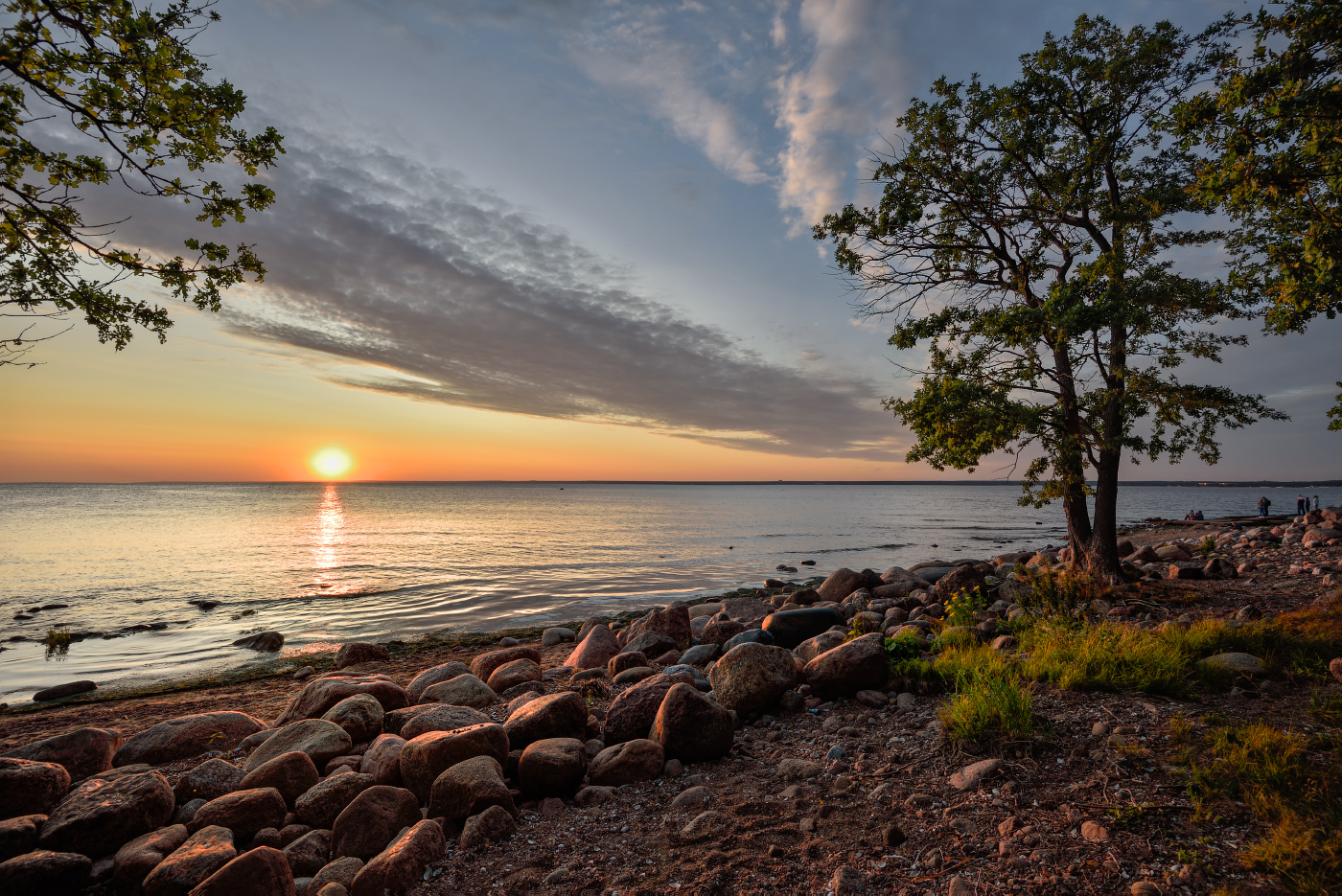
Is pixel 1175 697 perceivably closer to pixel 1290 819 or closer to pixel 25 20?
pixel 1290 819

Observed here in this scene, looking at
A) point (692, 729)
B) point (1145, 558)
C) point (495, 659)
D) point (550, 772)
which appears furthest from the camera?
point (1145, 558)

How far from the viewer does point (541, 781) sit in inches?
209

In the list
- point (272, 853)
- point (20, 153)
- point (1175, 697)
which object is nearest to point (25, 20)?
point (20, 153)

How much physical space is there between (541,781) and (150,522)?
70.8 m

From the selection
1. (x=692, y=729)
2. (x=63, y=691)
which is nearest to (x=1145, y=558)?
(x=692, y=729)

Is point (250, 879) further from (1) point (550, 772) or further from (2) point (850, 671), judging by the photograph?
(2) point (850, 671)

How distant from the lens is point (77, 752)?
6754mm

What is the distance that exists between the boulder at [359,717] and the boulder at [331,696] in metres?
0.60

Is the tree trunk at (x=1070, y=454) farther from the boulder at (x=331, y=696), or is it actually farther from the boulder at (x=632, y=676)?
the boulder at (x=331, y=696)

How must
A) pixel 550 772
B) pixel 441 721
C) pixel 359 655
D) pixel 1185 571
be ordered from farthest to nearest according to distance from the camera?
pixel 1185 571
pixel 359 655
pixel 441 721
pixel 550 772

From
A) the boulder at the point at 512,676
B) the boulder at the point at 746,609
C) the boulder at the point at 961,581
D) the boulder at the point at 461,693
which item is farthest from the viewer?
the boulder at the point at 746,609

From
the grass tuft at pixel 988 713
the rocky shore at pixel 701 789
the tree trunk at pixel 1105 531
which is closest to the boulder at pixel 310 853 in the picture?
the rocky shore at pixel 701 789

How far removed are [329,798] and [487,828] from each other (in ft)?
6.31

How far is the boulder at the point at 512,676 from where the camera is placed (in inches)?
379
